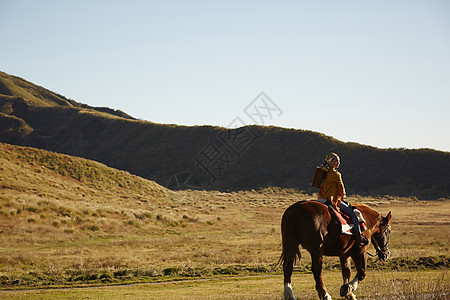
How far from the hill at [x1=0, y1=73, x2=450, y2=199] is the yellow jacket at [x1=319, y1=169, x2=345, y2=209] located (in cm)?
8935

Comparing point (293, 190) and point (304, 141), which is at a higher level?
point (304, 141)

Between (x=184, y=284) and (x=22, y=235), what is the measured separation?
23.1 m

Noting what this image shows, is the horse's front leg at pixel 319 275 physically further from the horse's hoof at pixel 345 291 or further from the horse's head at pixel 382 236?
the horse's head at pixel 382 236

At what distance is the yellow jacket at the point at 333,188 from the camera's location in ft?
34.2

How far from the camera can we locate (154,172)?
4988 inches

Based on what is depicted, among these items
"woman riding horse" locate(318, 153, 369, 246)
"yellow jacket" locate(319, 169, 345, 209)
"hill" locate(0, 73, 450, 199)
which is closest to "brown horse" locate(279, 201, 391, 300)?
"woman riding horse" locate(318, 153, 369, 246)

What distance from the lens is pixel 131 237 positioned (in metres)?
38.5

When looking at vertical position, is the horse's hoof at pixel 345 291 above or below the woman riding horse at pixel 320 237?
below

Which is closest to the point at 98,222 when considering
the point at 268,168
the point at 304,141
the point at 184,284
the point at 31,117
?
the point at 184,284

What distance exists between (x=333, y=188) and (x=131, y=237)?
3099cm

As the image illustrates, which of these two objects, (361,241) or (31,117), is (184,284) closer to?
(361,241)

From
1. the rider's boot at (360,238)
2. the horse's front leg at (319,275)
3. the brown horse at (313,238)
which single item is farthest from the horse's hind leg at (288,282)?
the rider's boot at (360,238)

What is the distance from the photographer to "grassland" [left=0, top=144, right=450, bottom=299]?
56.6 ft

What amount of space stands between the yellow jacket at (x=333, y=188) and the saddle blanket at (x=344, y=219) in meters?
0.18
